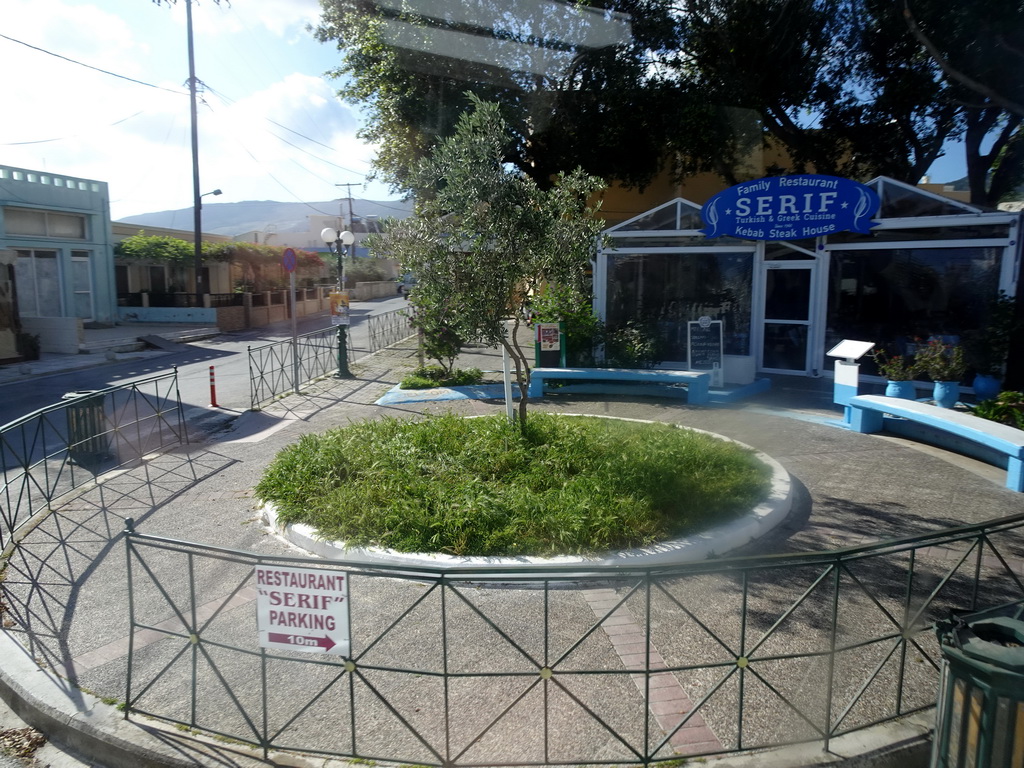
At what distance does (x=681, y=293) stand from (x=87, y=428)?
1028 centimetres

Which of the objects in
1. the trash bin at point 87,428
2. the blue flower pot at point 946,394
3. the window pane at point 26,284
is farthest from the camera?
the window pane at point 26,284

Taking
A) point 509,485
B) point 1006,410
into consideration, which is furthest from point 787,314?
point 509,485

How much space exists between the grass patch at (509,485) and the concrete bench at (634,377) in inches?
134

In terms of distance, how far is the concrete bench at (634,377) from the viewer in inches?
481

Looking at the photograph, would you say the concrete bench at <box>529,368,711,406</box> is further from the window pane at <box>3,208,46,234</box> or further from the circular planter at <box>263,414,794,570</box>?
the window pane at <box>3,208,46,234</box>

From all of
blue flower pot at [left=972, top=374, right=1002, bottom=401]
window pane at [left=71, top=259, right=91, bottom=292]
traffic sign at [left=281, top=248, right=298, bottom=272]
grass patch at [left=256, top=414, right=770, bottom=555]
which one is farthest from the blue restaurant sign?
window pane at [left=71, top=259, right=91, bottom=292]

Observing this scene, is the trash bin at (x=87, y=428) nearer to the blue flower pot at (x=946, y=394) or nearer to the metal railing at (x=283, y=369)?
the metal railing at (x=283, y=369)

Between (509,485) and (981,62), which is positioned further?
Result: (981,62)

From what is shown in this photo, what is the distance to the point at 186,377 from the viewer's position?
17.4m

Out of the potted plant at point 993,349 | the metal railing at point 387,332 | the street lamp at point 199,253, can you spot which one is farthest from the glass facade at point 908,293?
the street lamp at point 199,253

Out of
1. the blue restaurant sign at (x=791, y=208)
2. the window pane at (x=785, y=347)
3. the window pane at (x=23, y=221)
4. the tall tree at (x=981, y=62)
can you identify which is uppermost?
the tall tree at (x=981, y=62)

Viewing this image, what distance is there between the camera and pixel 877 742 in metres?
3.78

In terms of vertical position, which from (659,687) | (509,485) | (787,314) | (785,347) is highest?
(787,314)

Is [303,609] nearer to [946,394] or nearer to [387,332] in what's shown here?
[946,394]
